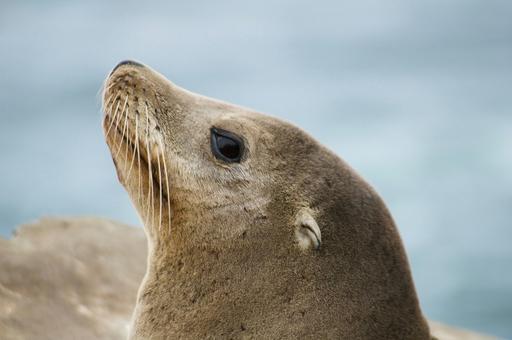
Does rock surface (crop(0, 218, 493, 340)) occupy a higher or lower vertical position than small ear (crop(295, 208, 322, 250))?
higher

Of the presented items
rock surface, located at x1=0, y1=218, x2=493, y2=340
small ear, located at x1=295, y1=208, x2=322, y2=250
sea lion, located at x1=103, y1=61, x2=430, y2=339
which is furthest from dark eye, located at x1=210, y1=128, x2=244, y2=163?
rock surface, located at x1=0, y1=218, x2=493, y2=340

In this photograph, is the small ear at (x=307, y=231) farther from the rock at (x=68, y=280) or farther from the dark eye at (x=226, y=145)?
the rock at (x=68, y=280)

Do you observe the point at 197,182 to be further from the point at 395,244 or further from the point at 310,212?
the point at 395,244

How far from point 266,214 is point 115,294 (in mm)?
2417

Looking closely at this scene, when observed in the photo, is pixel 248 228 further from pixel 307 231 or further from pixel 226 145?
pixel 226 145

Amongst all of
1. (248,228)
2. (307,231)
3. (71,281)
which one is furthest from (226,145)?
(71,281)

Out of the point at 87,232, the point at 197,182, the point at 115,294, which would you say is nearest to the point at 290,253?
the point at 197,182

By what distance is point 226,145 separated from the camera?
17.5ft

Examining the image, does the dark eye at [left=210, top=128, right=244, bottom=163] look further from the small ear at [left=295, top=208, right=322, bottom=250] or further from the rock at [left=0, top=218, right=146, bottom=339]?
the rock at [left=0, top=218, right=146, bottom=339]

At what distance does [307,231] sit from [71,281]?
2.57 metres

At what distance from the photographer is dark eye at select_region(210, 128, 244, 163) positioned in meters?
5.30

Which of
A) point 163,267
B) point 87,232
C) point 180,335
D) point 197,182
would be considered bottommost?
point 180,335

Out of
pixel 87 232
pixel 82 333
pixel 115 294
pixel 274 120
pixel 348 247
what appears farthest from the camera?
pixel 87 232

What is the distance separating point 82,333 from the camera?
6.60 meters
